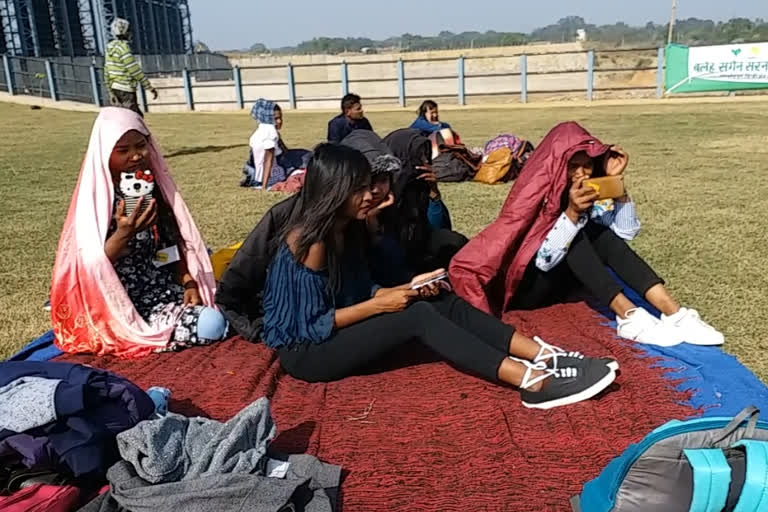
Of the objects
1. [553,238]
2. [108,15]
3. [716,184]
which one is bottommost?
[716,184]

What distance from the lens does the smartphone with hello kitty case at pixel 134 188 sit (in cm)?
352

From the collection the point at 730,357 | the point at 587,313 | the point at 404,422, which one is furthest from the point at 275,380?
the point at 730,357

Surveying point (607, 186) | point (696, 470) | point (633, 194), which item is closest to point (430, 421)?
point (696, 470)

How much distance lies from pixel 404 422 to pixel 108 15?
40.3 m

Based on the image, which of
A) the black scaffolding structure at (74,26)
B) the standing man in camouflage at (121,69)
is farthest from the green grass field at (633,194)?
the black scaffolding structure at (74,26)

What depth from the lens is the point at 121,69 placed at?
1005cm

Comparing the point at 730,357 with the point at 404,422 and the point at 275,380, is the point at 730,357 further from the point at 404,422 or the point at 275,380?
the point at 275,380

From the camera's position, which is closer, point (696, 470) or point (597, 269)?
point (696, 470)

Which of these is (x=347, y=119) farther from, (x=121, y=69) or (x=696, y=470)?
(x=696, y=470)

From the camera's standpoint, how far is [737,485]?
184 centimetres

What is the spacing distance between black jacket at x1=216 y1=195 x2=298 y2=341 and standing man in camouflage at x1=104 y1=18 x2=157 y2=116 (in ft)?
23.9

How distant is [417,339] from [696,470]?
1.41 metres

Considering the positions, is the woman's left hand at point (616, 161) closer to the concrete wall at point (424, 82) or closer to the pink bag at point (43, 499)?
the pink bag at point (43, 499)

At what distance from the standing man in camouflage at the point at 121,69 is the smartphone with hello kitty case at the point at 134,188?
6.99m
